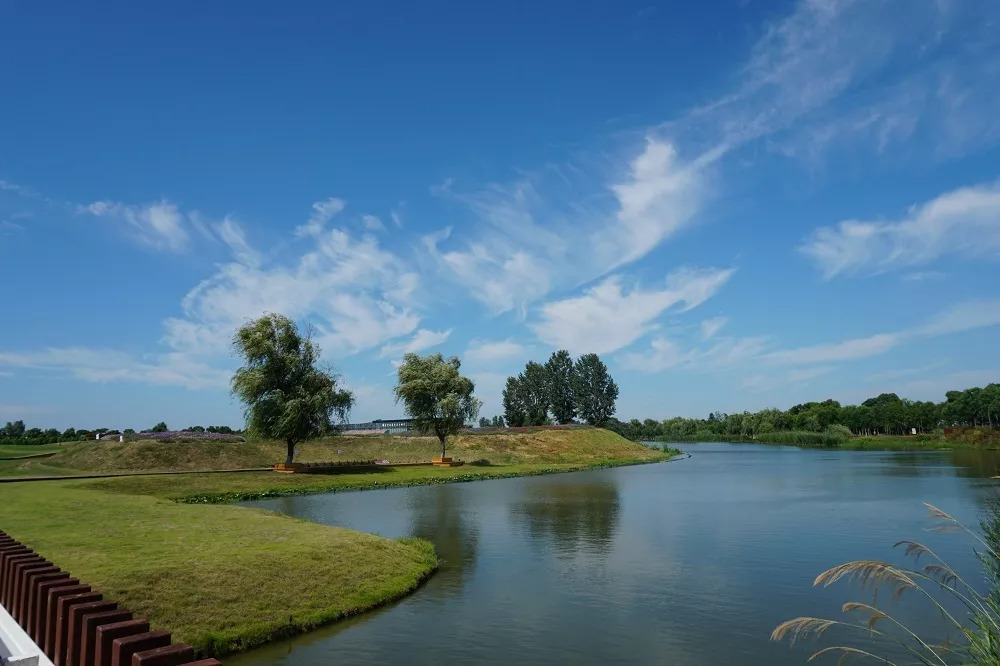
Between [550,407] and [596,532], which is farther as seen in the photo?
[550,407]

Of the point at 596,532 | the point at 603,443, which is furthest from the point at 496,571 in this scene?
the point at 603,443

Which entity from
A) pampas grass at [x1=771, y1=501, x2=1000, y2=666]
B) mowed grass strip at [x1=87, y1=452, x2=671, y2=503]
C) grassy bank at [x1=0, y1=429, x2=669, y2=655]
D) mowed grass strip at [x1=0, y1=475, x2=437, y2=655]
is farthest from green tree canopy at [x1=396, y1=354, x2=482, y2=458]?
pampas grass at [x1=771, y1=501, x2=1000, y2=666]

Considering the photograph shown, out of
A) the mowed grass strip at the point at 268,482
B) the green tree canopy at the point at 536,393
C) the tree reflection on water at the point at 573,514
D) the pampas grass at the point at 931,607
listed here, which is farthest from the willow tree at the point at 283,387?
the green tree canopy at the point at 536,393

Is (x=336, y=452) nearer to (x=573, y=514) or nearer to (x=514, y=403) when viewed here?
(x=573, y=514)

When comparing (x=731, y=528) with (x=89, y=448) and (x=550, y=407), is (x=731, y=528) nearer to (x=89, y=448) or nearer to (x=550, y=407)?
(x=89, y=448)

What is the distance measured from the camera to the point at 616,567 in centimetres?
2186

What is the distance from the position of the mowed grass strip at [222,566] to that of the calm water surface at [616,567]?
0.86 meters

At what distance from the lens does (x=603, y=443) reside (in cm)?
11138

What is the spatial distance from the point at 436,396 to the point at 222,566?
59.7 meters

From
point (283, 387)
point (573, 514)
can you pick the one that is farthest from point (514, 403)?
point (573, 514)

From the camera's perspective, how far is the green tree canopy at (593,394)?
157 meters

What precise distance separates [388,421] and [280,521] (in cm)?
14398

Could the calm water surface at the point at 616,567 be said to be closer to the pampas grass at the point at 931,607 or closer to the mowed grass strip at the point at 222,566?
the mowed grass strip at the point at 222,566

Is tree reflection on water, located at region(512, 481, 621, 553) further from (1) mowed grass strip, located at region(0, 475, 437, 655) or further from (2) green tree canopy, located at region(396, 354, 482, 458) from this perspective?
(2) green tree canopy, located at region(396, 354, 482, 458)
